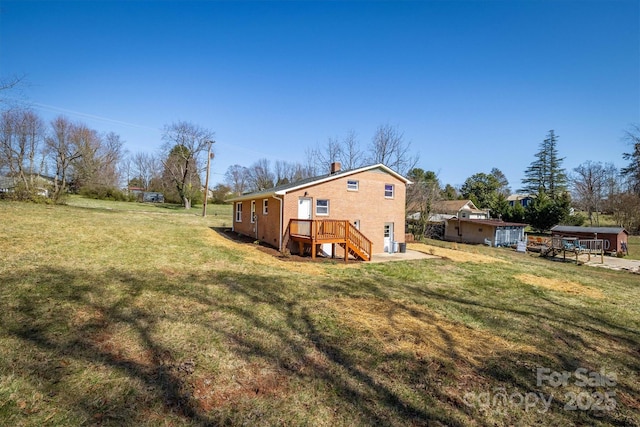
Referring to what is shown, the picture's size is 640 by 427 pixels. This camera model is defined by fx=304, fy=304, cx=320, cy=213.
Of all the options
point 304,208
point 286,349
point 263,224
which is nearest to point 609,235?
point 304,208

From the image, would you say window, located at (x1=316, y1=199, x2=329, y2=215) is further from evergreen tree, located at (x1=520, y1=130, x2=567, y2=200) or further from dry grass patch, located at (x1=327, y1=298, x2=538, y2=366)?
evergreen tree, located at (x1=520, y1=130, x2=567, y2=200)

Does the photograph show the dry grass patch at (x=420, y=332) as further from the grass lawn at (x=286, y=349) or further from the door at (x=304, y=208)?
the door at (x=304, y=208)

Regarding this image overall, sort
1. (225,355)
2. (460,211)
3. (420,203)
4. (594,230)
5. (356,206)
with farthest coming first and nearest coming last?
1. (460,211)
2. (420,203)
3. (594,230)
4. (356,206)
5. (225,355)

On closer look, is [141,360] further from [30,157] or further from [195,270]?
[30,157]

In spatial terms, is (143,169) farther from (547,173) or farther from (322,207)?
(547,173)

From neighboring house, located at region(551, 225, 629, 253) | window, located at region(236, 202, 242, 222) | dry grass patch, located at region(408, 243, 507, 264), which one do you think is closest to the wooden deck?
dry grass patch, located at region(408, 243, 507, 264)

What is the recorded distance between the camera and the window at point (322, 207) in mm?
17330

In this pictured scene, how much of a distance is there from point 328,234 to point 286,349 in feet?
32.7

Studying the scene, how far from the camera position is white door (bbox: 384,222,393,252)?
A: 19.6m

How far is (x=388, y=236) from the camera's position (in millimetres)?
19891

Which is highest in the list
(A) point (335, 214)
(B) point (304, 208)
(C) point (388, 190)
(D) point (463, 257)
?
(C) point (388, 190)

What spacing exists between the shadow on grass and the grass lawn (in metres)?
0.02

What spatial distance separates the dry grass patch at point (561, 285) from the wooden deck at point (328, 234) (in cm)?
693

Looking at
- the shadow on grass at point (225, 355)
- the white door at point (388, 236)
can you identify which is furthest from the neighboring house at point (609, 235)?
the shadow on grass at point (225, 355)
